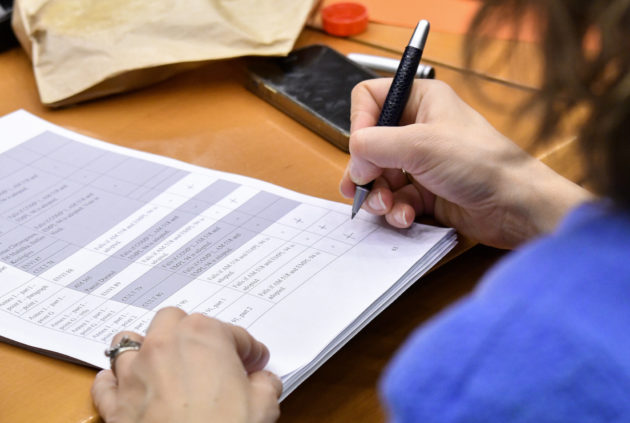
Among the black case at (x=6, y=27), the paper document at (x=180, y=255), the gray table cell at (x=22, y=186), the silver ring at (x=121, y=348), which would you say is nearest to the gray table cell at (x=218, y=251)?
the paper document at (x=180, y=255)

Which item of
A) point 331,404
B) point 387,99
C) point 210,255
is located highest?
point 387,99

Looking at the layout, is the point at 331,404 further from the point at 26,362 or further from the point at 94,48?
the point at 94,48

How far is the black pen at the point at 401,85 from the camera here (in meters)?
0.72

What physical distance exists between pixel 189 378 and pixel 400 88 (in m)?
0.37

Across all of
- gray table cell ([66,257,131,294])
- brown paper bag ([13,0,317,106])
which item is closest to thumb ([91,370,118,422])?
gray table cell ([66,257,131,294])

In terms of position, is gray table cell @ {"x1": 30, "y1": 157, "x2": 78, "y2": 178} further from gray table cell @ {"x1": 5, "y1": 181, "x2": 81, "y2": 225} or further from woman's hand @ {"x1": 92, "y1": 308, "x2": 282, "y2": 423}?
woman's hand @ {"x1": 92, "y1": 308, "x2": 282, "y2": 423}

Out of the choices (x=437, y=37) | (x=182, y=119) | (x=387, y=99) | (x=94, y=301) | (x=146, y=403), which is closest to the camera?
(x=146, y=403)

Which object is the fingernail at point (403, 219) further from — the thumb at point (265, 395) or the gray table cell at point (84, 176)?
the gray table cell at point (84, 176)

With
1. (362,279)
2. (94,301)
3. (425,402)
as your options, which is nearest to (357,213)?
(362,279)

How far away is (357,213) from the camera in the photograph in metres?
0.73

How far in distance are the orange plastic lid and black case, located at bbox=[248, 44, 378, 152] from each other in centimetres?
9

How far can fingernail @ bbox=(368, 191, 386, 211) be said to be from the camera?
0.71m

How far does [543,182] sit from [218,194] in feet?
1.08

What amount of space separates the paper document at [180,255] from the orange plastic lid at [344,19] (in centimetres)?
38
